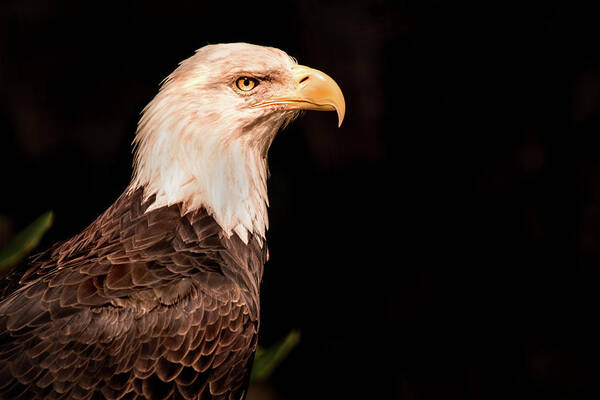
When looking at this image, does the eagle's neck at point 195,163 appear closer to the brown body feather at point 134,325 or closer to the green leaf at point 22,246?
the brown body feather at point 134,325

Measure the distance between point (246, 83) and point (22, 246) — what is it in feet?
3.29

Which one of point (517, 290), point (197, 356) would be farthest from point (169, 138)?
point (517, 290)

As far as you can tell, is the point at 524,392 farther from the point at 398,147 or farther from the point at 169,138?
the point at 169,138

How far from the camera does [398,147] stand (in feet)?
14.9

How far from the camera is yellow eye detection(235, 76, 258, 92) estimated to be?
244cm

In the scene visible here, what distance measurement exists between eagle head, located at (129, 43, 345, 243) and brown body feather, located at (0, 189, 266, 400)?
17cm

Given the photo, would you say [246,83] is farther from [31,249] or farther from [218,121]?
[31,249]

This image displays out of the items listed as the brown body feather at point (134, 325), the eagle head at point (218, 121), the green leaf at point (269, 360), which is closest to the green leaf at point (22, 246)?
the brown body feather at point (134, 325)

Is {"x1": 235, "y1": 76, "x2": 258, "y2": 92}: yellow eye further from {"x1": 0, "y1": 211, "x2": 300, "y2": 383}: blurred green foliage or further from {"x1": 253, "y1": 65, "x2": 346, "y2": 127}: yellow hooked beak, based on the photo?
{"x1": 0, "y1": 211, "x2": 300, "y2": 383}: blurred green foliage

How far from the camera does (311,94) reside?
2.50m

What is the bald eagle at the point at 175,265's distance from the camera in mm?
2064

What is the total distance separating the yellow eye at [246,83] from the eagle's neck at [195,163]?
4.9 inches

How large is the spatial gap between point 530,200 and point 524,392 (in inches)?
51.9

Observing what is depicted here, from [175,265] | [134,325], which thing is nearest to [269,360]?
[175,265]
